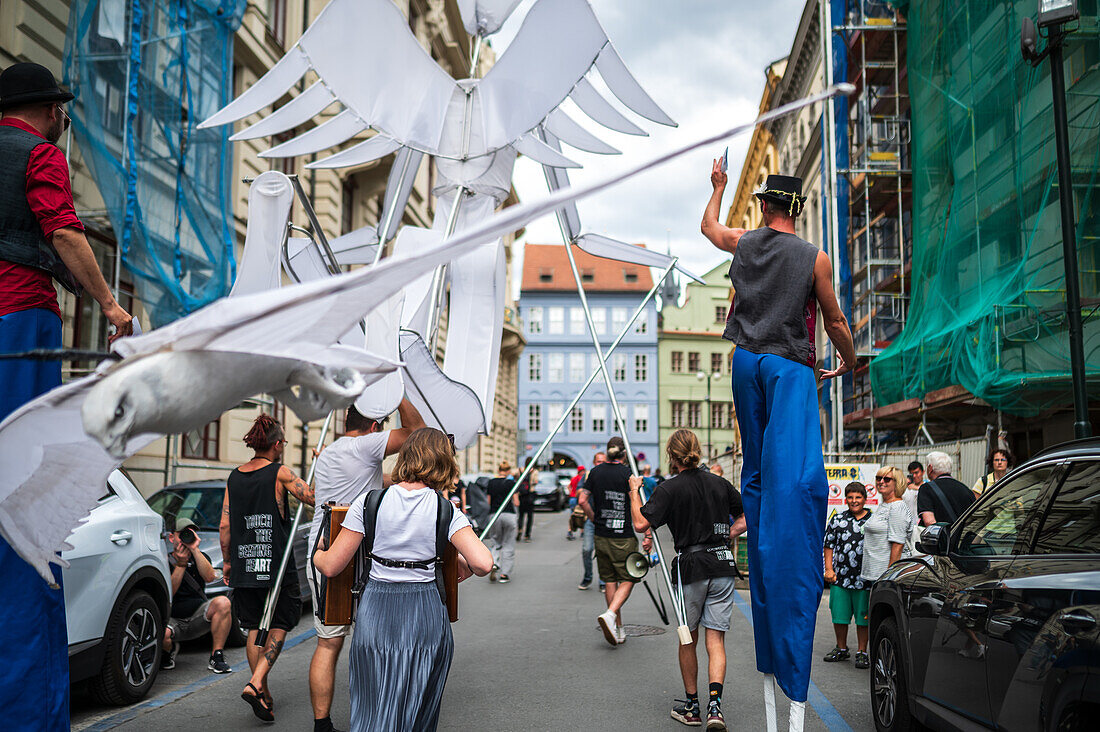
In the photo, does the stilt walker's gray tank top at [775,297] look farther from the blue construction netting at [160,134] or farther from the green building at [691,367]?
the green building at [691,367]

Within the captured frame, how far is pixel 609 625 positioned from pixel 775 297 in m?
4.76

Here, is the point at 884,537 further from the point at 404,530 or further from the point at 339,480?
the point at 404,530

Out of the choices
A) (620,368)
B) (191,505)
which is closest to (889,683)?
(191,505)

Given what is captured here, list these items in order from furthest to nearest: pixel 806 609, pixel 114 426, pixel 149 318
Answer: pixel 149 318
pixel 806 609
pixel 114 426

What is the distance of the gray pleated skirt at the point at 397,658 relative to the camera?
11.8 ft

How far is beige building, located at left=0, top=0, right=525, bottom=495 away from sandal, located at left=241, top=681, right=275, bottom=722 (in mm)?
1965

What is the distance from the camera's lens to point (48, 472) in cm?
199

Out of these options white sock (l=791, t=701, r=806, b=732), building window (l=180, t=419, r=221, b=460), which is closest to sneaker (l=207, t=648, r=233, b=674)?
white sock (l=791, t=701, r=806, b=732)

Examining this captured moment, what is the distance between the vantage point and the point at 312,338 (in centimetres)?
165

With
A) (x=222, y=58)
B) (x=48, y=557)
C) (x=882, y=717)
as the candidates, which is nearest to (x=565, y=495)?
(x=222, y=58)

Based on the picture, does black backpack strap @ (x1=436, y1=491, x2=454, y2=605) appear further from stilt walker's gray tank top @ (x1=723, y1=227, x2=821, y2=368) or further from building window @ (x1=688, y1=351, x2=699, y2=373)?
building window @ (x1=688, y1=351, x2=699, y2=373)

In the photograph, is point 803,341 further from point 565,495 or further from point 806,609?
point 565,495

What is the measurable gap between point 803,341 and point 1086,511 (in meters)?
1.18

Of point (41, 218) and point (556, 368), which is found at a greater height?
point (556, 368)
